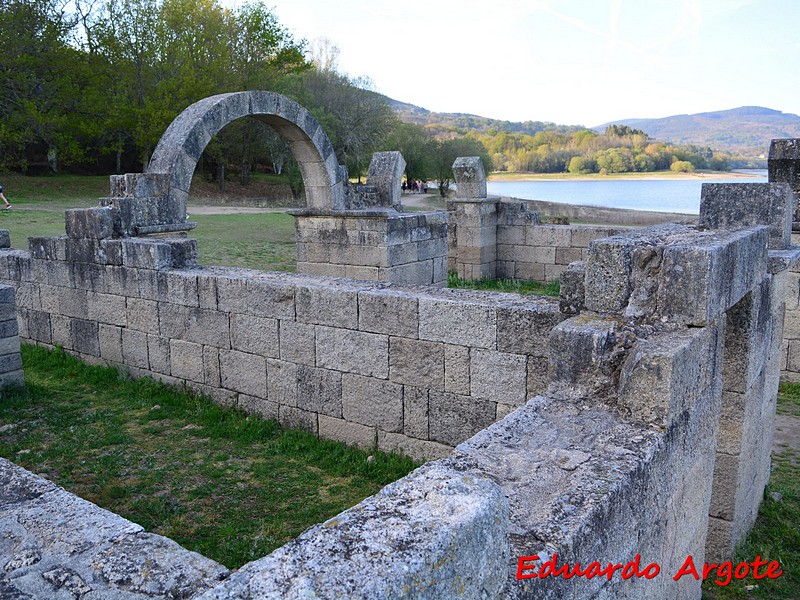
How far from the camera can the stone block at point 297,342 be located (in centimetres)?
578

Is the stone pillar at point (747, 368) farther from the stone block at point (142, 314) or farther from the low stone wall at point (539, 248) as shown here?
the low stone wall at point (539, 248)

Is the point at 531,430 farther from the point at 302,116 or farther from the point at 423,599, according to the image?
the point at 302,116

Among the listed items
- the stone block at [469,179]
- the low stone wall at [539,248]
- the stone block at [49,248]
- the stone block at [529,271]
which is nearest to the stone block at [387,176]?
the stone block at [469,179]

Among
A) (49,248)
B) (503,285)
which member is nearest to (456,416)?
(49,248)

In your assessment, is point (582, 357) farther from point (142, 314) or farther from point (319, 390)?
point (142, 314)

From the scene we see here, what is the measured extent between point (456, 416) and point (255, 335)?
80.6 inches

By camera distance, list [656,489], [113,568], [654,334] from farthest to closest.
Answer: [654,334] → [656,489] → [113,568]

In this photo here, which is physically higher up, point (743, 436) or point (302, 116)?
point (302, 116)

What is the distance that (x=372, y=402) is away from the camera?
552cm

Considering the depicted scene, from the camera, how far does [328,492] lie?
16.2 feet

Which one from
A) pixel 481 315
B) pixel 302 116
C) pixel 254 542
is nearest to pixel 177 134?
pixel 302 116

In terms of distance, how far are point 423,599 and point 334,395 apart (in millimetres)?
4161

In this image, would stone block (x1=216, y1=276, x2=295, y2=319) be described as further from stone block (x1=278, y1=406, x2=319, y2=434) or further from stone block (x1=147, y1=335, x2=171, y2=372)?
stone block (x1=147, y1=335, x2=171, y2=372)

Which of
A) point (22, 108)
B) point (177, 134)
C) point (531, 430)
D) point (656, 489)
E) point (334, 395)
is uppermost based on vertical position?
point (22, 108)
